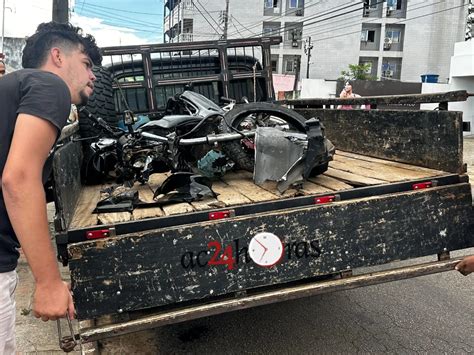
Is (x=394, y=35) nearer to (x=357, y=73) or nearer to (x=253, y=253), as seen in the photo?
(x=357, y=73)

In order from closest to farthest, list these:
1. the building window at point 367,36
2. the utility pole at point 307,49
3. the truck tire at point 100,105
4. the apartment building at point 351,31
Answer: the truck tire at point 100,105
the utility pole at point 307,49
the apartment building at point 351,31
the building window at point 367,36

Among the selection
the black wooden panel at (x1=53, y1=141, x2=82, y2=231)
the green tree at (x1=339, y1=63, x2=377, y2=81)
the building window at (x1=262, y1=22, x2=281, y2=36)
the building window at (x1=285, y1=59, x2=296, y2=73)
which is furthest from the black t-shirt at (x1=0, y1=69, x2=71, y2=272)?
the building window at (x1=262, y1=22, x2=281, y2=36)

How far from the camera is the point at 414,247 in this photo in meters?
2.81

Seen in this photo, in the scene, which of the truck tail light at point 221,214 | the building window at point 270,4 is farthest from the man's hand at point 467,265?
the building window at point 270,4

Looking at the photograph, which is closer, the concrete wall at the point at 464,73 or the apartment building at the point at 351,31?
the concrete wall at the point at 464,73

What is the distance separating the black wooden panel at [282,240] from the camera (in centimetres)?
227

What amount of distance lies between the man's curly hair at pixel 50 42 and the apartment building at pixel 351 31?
Answer: 151 ft

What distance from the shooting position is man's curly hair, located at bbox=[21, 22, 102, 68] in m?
1.93

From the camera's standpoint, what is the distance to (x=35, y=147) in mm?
1574

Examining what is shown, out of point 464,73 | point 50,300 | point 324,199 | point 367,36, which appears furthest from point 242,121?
point 367,36

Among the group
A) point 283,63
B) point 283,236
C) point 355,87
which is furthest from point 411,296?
point 283,63

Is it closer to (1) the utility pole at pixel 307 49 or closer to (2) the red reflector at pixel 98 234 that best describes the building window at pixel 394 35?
(1) the utility pole at pixel 307 49

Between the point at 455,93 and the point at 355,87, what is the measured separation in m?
28.6

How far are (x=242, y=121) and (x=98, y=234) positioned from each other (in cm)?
158
